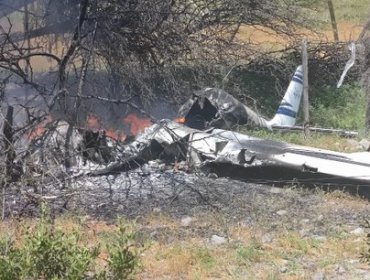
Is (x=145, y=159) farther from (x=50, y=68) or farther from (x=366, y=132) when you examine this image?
(x=366, y=132)

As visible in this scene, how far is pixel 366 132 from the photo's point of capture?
10.1 m

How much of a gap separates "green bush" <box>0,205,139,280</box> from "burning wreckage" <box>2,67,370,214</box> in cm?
339

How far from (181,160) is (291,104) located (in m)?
3.70

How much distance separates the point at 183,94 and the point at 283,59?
2830 millimetres

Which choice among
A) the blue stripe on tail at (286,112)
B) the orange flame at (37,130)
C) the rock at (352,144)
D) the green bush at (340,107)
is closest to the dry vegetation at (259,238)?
the orange flame at (37,130)

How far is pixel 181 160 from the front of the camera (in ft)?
27.1

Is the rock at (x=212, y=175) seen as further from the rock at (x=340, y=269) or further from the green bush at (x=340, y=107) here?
the green bush at (x=340, y=107)

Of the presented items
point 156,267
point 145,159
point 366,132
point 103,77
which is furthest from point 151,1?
point 156,267

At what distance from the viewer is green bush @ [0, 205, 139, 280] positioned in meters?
3.40

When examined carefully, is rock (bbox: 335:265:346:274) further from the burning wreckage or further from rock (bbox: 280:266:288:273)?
the burning wreckage

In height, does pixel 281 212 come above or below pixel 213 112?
below

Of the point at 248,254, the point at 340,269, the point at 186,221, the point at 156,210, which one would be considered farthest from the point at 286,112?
the point at 340,269

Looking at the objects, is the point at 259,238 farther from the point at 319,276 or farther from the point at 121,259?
the point at 121,259

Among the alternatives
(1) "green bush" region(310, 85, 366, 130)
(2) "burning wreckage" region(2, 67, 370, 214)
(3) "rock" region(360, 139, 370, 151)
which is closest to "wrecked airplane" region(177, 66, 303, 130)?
(2) "burning wreckage" region(2, 67, 370, 214)
